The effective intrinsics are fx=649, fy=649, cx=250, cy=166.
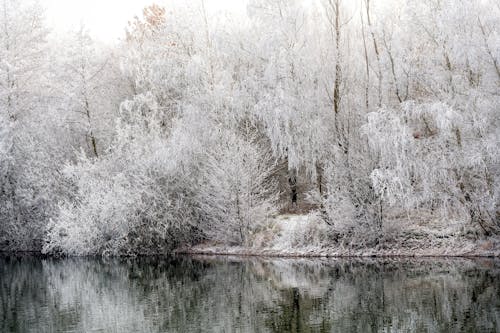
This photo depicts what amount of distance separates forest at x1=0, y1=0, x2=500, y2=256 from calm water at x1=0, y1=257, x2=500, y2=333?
8.39ft

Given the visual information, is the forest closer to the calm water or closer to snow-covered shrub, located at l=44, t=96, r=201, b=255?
snow-covered shrub, located at l=44, t=96, r=201, b=255

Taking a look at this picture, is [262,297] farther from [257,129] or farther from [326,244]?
[257,129]

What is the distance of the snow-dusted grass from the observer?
22406 mm

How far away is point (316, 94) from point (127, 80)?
44.3ft

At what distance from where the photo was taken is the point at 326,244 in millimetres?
25109

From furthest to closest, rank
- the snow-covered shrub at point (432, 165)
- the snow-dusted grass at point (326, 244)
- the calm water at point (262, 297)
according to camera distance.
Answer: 1. the snow-dusted grass at point (326, 244)
2. the snow-covered shrub at point (432, 165)
3. the calm water at point (262, 297)

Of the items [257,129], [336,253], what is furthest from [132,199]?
[336,253]

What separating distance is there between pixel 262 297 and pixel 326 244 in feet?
27.2

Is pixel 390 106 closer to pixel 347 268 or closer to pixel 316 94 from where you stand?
pixel 316 94

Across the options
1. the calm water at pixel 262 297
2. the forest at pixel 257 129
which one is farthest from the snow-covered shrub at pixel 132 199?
the calm water at pixel 262 297

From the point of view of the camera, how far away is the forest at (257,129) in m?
22.0

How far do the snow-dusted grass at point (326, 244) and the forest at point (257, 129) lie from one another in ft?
0.26

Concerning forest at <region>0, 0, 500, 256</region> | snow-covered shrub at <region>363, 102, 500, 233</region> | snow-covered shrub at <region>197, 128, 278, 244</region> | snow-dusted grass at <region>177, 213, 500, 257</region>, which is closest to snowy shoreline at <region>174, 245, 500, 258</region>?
snow-dusted grass at <region>177, 213, 500, 257</region>

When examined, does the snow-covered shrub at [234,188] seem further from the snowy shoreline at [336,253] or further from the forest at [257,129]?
the snowy shoreline at [336,253]
